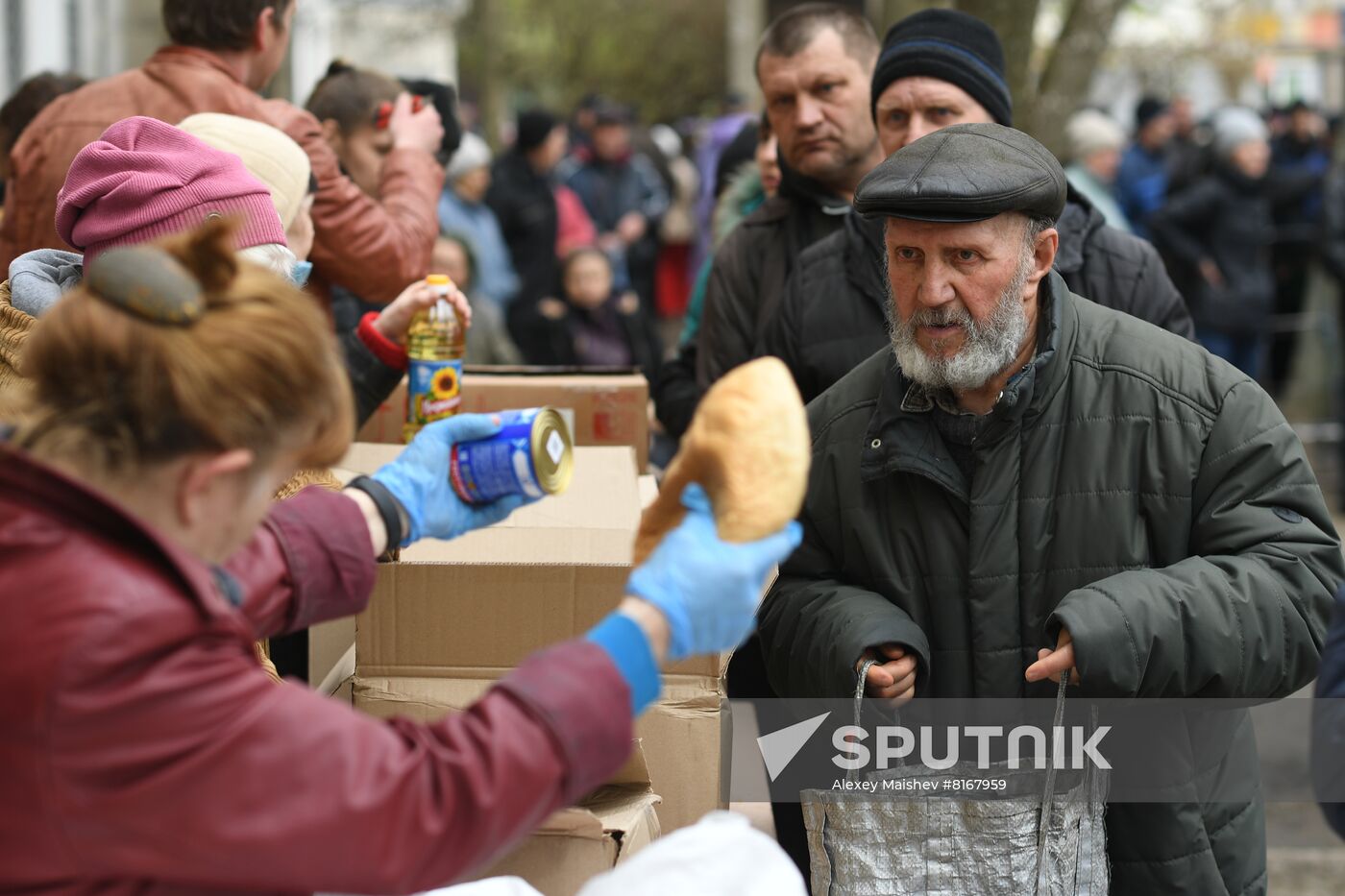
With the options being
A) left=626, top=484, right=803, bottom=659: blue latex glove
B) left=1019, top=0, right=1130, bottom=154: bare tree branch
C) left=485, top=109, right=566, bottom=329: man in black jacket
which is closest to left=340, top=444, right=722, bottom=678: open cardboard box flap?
left=626, top=484, right=803, bottom=659: blue latex glove

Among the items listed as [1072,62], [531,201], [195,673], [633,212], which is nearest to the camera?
[195,673]

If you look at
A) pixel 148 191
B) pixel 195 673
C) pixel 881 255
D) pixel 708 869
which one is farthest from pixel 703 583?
pixel 881 255

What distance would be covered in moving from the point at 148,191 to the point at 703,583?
4.53 ft

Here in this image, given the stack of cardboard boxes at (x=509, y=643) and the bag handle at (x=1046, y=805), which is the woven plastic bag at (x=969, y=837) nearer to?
the bag handle at (x=1046, y=805)

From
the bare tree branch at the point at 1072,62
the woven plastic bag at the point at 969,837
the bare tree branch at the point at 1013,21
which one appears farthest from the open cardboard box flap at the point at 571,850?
the bare tree branch at the point at 1072,62

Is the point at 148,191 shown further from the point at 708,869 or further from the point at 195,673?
the point at 708,869

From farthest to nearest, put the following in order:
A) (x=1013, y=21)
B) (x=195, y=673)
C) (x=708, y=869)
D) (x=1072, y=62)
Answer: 1. (x=1072, y=62)
2. (x=1013, y=21)
3. (x=708, y=869)
4. (x=195, y=673)

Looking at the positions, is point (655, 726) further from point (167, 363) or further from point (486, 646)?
point (167, 363)

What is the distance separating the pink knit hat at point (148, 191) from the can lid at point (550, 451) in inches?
28.4

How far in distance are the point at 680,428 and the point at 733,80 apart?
13396 mm

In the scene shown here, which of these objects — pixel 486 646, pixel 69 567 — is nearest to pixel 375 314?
pixel 486 646

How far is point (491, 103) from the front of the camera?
1723 centimetres

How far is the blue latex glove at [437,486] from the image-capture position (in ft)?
7.42

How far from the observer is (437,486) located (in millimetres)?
2301
